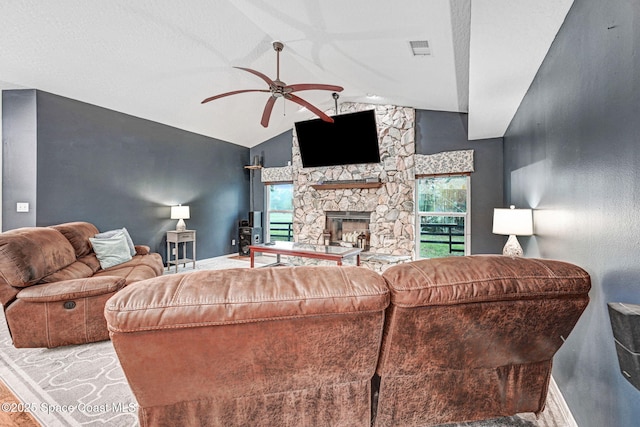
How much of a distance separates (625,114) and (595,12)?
627mm

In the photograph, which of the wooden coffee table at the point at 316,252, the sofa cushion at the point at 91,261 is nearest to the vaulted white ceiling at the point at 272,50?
the sofa cushion at the point at 91,261

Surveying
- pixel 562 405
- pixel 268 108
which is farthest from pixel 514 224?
pixel 268 108

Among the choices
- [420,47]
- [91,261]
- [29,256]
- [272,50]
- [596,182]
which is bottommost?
[91,261]

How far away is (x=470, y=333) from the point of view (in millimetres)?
1048

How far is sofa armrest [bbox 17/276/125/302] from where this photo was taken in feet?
7.25

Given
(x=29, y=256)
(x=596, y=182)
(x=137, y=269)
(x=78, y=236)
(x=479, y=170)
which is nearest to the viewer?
(x=596, y=182)

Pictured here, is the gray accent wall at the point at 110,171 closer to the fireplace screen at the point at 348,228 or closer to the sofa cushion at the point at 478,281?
the fireplace screen at the point at 348,228

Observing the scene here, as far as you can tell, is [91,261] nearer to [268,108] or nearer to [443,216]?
[268,108]

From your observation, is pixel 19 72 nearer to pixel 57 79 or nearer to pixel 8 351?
pixel 57 79

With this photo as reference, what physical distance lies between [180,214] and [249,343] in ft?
16.0

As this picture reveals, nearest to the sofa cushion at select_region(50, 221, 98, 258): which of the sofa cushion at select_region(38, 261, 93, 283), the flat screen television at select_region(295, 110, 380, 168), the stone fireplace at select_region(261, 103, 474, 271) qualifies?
the sofa cushion at select_region(38, 261, 93, 283)

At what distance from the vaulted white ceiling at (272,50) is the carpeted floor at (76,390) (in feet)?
7.73

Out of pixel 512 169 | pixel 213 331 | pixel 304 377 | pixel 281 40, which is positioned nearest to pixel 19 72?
pixel 281 40

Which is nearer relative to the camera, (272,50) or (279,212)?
(272,50)
